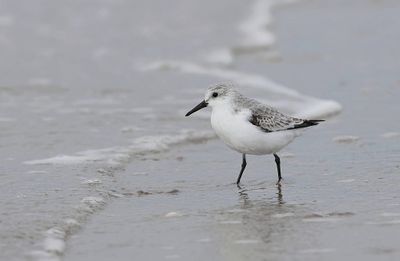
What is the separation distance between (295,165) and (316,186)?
33.4 inches

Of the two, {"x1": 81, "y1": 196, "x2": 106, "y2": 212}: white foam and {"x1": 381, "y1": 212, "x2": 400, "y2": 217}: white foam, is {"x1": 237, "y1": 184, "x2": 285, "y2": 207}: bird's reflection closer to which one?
{"x1": 381, "y1": 212, "x2": 400, "y2": 217}: white foam

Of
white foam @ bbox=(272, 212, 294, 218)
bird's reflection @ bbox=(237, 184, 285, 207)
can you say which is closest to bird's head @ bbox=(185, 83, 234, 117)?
bird's reflection @ bbox=(237, 184, 285, 207)

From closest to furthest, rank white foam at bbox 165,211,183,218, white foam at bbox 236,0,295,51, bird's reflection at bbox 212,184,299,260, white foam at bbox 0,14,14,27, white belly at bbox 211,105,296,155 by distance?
bird's reflection at bbox 212,184,299,260 < white foam at bbox 165,211,183,218 < white belly at bbox 211,105,296,155 < white foam at bbox 236,0,295,51 < white foam at bbox 0,14,14,27

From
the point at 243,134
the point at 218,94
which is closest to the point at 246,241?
the point at 243,134

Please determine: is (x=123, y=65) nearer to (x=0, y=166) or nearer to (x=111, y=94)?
(x=111, y=94)

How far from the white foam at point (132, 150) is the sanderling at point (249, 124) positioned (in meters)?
1.21

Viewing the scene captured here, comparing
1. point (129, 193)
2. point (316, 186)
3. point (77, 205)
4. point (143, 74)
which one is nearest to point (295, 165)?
point (316, 186)

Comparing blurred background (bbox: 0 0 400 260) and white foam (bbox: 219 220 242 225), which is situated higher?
blurred background (bbox: 0 0 400 260)

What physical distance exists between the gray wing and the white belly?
0.04 meters

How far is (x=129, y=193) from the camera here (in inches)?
267

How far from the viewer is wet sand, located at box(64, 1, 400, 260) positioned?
5156 mm

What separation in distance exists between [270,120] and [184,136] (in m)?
1.95

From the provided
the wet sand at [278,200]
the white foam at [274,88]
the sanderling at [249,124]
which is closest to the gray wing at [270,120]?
the sanderling at [249,124]

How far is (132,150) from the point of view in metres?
8.23
